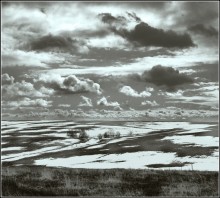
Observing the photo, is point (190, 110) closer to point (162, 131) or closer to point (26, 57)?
point (162, 131)

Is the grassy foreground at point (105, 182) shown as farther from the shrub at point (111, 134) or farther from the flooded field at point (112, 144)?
the shrub at point (111, 134)

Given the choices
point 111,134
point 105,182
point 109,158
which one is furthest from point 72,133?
point 105,182

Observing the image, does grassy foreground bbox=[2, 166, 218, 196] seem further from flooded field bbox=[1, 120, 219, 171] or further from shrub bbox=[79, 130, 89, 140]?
shrub bbox=[79, 130, 89, 140]

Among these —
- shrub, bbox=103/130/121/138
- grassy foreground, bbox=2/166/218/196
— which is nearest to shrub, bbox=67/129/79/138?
shrub, bbox=103/130/121/138

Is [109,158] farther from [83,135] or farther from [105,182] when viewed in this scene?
[83,135]

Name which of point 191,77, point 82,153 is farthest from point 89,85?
point 191,77

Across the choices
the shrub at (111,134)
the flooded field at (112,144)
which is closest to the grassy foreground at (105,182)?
the flooded field at (112,144)
